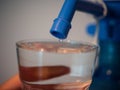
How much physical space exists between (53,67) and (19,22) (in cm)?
22

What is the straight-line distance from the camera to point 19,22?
16.8 inches

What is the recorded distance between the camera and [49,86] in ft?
0.76

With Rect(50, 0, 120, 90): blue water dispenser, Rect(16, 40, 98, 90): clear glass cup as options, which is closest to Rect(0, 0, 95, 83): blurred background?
Rect(50, 0, 120, 90): blue water dispenser

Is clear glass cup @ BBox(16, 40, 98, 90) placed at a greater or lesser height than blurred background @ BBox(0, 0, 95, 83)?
lesser

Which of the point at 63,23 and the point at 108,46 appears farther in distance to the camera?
the point at 108,46

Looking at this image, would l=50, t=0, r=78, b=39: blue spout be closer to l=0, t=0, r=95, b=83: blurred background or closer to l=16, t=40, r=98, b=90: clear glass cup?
l=16, t=40, r=98, b=90: clear glass cup

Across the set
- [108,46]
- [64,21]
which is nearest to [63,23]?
[64,21]

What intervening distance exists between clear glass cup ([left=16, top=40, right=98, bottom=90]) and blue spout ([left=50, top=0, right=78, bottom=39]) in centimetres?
2

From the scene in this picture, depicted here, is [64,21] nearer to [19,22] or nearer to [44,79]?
[44,79]

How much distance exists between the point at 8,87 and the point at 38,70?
0.38ft

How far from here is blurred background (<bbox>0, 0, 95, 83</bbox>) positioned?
42 centimetres

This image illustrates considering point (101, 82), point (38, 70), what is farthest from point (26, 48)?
point (101, 82)

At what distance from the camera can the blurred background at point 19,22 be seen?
42 centimetres

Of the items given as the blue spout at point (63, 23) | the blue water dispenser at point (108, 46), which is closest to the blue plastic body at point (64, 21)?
the blue spout at point (63, 23)
